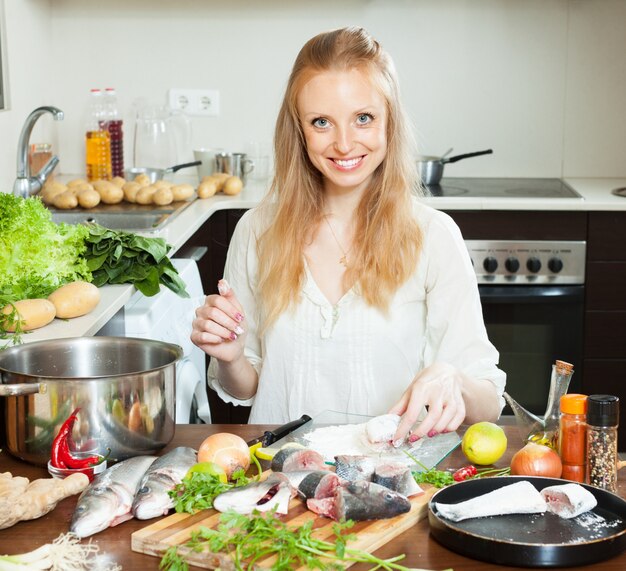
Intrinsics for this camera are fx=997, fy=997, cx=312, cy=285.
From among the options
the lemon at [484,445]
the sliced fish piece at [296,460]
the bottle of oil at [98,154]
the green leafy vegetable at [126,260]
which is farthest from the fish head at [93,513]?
the bottle of oil at [98,154]

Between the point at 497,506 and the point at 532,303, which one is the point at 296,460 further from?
the point at 532,303

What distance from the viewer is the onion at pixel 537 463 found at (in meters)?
1.23

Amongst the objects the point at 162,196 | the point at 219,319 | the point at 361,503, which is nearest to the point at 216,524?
the point at 361,503

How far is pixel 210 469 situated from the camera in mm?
1201

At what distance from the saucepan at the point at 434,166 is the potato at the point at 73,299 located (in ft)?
6.34

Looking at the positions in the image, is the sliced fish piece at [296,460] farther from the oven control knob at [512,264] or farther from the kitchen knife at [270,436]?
the oven control knob at [512,264]

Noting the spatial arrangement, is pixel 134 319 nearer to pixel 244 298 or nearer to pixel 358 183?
pixel 244 298

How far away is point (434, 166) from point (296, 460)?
2.53 meters

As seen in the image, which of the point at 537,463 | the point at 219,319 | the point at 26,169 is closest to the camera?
the point at 537,463

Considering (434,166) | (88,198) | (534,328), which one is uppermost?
(434,166)

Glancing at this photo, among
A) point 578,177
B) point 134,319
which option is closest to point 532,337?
point 578,177

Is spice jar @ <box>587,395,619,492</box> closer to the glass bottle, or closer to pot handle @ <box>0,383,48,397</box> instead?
the glass bottle

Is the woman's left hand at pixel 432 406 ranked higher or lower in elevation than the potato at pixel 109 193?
lower

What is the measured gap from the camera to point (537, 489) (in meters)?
1.19
